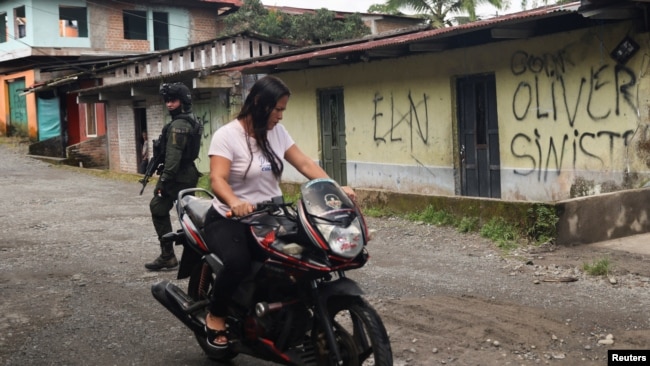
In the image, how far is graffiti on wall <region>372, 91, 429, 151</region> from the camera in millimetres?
12828

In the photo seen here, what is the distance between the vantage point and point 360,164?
47.3ft

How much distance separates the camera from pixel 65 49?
28672 mm

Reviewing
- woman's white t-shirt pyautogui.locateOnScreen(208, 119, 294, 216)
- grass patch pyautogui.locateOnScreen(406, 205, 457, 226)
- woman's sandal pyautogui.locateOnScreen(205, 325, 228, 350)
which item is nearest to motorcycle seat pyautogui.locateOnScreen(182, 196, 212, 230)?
woman's white t-shirt pyautogui.locateOnScreen(208, 119, 294, 216)

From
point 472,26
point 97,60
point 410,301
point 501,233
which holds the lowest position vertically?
point 410,301

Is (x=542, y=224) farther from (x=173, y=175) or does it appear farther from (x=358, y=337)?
(x=358, y=337)

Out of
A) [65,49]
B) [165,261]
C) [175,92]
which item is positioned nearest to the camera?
[175,92]

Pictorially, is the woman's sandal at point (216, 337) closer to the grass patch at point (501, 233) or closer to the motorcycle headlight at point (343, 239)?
the motorcycle headlight at point (343, 239)

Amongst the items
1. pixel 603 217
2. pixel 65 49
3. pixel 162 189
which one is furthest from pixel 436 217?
pixel 65 49

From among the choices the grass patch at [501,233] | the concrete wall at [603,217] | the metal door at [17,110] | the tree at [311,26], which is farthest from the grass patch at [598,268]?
the metal door at [17,110]

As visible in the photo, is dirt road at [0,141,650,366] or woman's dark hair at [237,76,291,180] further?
dirt road at [0,141,650,366]

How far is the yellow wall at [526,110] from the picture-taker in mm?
9617

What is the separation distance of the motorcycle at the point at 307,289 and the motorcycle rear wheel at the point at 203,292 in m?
0.21

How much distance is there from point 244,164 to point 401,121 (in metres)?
9.41

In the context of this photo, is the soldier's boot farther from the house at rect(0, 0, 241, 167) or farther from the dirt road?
the house at rect(0, 0, 241, 167)
